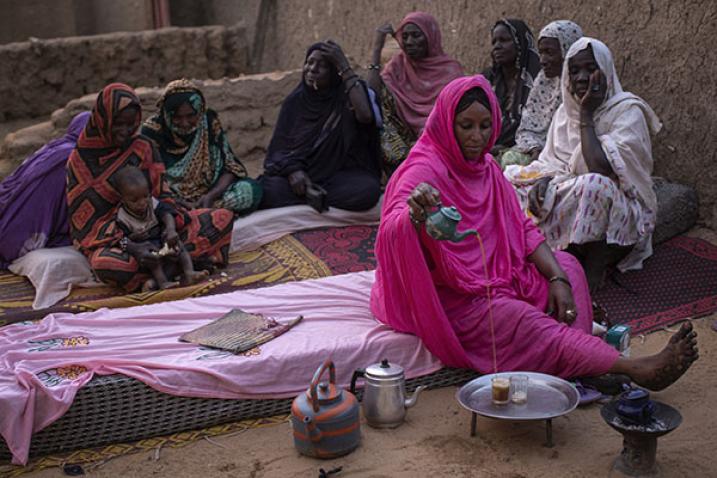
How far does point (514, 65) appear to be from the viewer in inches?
281

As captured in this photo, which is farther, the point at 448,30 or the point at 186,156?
the point at 448,30

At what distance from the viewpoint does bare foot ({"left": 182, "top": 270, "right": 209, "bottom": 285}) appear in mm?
5766

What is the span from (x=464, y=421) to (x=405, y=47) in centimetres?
433

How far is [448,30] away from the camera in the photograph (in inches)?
345

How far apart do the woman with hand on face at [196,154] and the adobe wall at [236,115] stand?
65.6 inches

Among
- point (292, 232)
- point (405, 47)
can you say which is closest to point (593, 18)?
point (405, 47)

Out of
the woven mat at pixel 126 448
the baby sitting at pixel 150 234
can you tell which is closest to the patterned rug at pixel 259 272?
the baby sitting at pixel 150 234

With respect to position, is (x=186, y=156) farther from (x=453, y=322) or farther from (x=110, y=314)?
(x=453, y=322)

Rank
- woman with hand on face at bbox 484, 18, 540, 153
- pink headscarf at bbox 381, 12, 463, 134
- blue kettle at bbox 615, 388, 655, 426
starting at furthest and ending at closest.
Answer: pink headscarf at bbox 381, 12, 463, 134 → woman with hand on face at bbox 484, 18, 540, 153 → blue kettle at bbox 615, 388, 655, 426

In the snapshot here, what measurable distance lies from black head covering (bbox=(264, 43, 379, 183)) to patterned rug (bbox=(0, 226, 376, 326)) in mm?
586

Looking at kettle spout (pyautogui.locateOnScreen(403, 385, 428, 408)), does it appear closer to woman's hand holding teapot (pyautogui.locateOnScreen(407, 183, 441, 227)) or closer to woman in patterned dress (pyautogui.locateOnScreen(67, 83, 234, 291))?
woman's hand holding teapot (pyautogui.locateOnScreen(407, 183, 441, 227))

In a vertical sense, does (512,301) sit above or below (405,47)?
below

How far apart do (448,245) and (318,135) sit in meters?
3.04

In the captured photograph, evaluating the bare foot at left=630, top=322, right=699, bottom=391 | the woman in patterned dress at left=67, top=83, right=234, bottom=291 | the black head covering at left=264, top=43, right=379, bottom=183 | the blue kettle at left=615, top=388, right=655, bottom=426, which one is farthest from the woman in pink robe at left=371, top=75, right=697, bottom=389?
the black head covering at left=264, top=43, right=379, bottom=183
